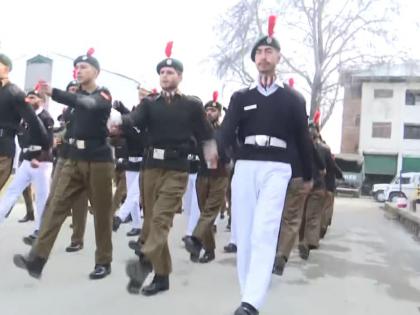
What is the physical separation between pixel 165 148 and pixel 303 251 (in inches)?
137

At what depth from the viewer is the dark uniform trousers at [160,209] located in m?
5.11

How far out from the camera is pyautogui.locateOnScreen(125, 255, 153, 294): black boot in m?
5.05

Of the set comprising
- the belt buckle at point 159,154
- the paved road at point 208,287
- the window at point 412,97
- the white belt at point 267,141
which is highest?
the window at point 412,97

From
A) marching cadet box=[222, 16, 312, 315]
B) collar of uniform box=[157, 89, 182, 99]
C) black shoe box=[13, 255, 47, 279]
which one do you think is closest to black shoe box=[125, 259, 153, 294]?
black shoe box=[13, 255, 47, 279]

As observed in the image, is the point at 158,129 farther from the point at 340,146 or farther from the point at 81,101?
the point at 340,146

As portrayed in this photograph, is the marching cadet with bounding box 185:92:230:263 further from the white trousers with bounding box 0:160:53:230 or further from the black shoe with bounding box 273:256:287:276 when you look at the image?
the white trousers with bounding box 0:160:53:230

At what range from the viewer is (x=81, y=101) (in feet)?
17.3

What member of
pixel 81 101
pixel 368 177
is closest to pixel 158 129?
pixel 81 101

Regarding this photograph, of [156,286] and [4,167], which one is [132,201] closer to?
[4,167]

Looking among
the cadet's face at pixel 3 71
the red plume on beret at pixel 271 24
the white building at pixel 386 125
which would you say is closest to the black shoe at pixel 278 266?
the red plume on beret at pixel 271 24

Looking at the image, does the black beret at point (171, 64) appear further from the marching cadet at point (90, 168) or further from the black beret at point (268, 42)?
the black beret at point (268, 42)

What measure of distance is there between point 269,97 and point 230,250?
3.79 meters

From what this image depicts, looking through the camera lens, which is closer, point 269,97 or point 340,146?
point 269,97

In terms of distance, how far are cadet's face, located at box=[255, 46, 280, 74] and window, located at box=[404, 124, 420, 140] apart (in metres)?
47.2
